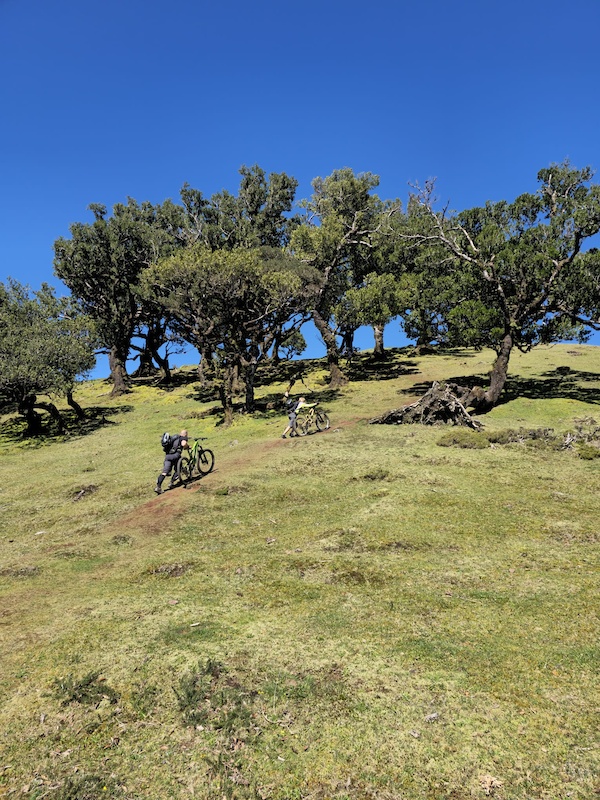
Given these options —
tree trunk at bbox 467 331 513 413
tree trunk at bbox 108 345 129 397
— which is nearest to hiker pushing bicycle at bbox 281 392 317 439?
tree trunk at bbox 467 331 513 413

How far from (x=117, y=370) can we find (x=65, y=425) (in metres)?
16.0

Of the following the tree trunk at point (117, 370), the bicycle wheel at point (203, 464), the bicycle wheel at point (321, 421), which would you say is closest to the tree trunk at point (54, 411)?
the tree trunk at point (117, 370)

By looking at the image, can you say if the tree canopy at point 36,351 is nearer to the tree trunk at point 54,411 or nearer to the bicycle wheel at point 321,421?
the tree trunk at point 54,411

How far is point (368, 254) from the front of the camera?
1902 inches

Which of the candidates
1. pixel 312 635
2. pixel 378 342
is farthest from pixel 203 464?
pixel 378 342

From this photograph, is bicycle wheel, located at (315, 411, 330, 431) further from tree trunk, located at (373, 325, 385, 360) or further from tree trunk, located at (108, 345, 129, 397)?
tree trunk, located at (373, 325, 385, 360)

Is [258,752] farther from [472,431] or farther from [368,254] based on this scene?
[368,254]

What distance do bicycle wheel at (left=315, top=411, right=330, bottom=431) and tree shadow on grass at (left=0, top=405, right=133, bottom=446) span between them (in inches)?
718

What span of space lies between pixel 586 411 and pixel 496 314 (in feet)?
27.8

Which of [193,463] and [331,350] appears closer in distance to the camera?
[193,463]

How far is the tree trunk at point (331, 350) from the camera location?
43.2 metres

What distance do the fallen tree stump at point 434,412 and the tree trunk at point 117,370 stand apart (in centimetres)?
3337

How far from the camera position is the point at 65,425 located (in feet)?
119

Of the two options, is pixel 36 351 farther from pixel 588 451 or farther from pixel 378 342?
pixel 378 342
